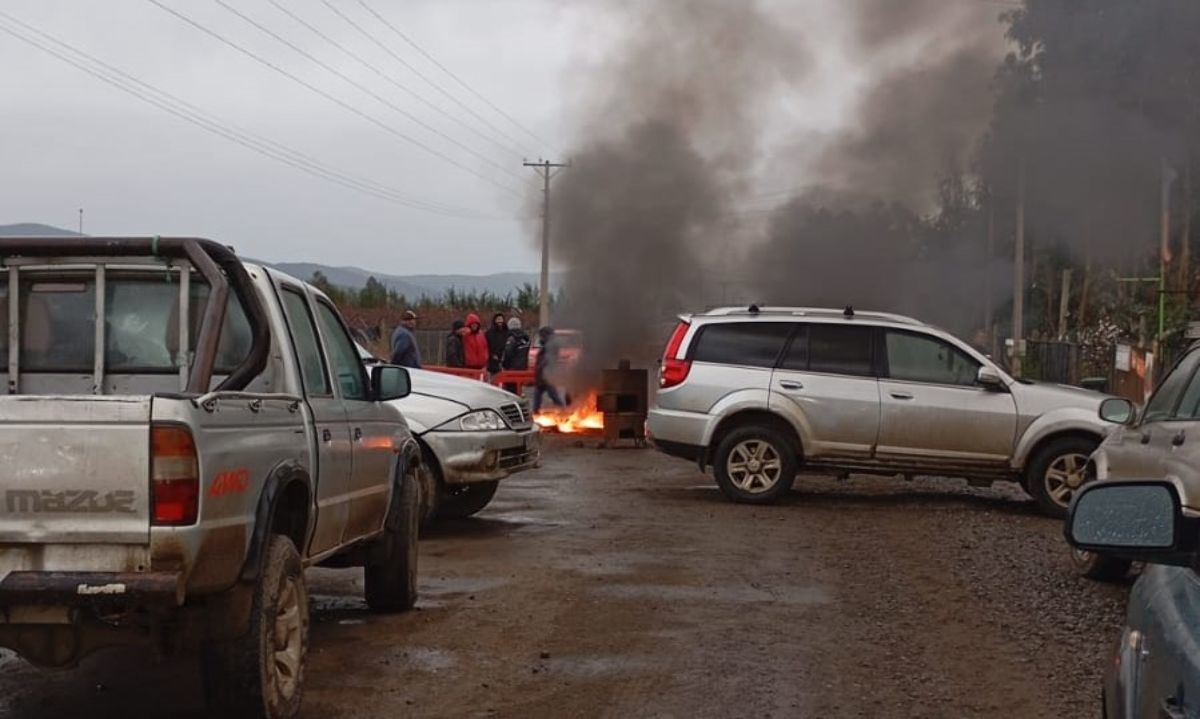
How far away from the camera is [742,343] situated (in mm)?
12984

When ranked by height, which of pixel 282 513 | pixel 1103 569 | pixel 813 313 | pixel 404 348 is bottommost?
pixel 1103 569

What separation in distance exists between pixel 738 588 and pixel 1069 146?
1883 centimetres

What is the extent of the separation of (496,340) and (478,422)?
10700 millimetres

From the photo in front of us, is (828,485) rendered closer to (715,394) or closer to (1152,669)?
(715,394)

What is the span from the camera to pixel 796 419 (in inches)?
496

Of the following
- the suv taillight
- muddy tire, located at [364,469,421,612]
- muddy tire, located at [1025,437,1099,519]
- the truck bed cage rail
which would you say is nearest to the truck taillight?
the truck bed cage rail

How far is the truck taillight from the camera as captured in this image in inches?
171

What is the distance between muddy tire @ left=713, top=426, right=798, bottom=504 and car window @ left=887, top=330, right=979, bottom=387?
1283 millimetres

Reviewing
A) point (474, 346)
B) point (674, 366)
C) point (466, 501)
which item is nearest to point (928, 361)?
point (674, 366)

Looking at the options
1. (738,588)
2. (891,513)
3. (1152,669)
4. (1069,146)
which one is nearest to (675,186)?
(1069,146)

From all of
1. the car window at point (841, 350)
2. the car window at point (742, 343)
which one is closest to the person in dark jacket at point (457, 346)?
the car window at point (742, 343)

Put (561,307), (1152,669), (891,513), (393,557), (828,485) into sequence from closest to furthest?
(1152,669) < (393,557) < (891,513) < (828,485) < (561,307)

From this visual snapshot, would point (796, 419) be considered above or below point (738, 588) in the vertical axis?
above

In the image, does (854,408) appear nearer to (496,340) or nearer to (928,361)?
(928,361)
